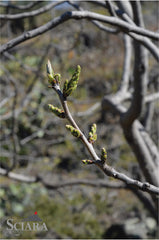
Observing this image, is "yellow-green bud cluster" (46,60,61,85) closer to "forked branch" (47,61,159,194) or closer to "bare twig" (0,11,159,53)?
"forked branch" (47,61,159,194)

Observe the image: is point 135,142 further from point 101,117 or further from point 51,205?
point 101,117

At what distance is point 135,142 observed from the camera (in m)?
1.89

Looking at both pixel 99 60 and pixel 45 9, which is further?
pixel 99 60

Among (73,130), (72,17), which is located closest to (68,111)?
(73,130)

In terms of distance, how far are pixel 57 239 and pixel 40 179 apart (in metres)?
2.09

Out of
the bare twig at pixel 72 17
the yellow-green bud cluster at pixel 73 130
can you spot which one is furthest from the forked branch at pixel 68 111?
the bare twig at pixel 72 17

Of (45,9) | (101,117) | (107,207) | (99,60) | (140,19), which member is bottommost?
(107,207)

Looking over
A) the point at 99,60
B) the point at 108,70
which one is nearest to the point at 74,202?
the point at 108,70

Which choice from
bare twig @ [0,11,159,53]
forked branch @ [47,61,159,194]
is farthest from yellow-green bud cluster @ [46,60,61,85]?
bare twig @ [0,11,159,53]

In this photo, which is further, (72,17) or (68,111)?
(72,17)

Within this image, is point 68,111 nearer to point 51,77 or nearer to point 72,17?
point 51,77

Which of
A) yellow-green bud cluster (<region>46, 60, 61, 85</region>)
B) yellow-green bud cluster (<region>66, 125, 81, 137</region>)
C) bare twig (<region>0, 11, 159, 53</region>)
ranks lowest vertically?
yellow-green bud cluster (<region>66, 125, 81, 137</region>)

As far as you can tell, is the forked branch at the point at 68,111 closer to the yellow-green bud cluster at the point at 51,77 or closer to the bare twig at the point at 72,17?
the yellow-green bud cluster at the point at 51,77

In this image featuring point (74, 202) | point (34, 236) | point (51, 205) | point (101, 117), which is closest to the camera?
point (34, 236)
